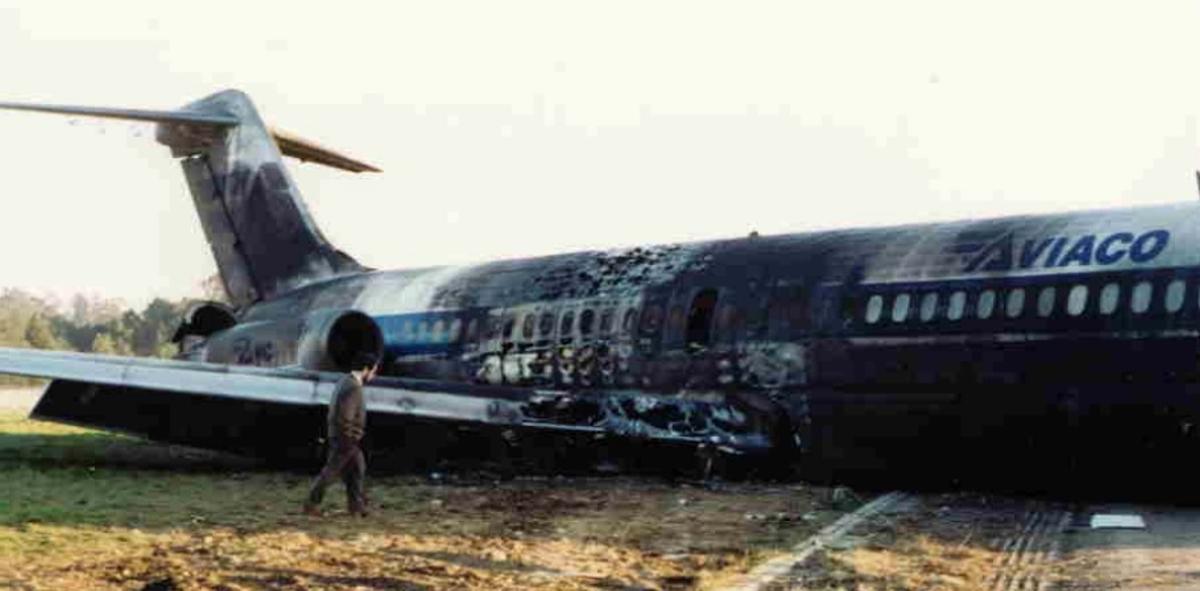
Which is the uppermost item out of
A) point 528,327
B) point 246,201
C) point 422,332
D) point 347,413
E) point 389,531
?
point 246,201

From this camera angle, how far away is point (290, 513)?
1265cm

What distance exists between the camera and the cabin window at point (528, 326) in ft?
60.6

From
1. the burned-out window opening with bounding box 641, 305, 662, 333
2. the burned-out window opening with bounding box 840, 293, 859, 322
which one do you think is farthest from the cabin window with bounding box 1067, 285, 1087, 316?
the burned-out window opening with bounding box 641, 305, 662, 333

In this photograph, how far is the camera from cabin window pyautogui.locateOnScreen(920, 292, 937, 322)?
1420 cm

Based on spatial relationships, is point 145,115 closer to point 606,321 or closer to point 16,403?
point 606,321

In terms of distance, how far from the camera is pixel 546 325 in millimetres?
18281

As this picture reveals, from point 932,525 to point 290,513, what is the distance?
574 cm

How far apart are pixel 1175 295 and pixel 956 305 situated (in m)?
2.20

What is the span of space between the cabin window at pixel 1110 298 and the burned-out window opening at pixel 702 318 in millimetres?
4804

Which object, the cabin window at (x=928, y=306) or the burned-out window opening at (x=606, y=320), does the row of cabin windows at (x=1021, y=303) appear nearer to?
the cabin window at (x=928, y=306)

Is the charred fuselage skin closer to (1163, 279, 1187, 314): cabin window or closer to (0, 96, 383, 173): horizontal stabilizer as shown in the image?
(1163, 279, 1187, 314): cabin window

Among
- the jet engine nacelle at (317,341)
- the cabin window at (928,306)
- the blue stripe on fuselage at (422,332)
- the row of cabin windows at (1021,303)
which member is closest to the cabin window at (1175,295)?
the row of cabin windows at (1021,303)

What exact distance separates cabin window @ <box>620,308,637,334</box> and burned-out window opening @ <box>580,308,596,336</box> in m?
0.52

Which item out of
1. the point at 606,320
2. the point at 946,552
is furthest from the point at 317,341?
the point at 946,552
